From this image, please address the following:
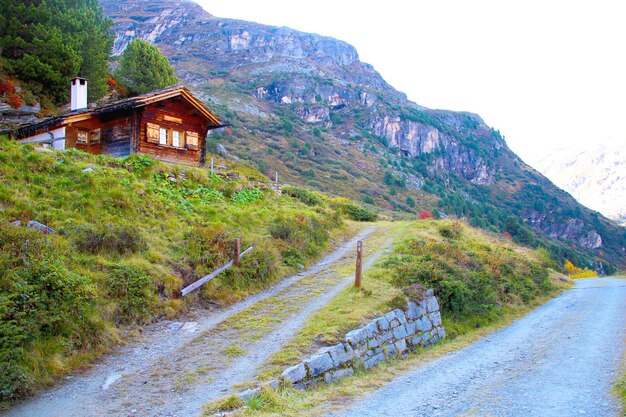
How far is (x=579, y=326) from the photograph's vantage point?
13.6m

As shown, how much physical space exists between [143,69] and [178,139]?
56.4 feet

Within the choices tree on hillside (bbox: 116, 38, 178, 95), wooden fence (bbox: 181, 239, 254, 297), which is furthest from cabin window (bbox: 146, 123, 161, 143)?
tree on hillside (bbox: 116, 38, 178, 95)

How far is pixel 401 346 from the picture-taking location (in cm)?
1072

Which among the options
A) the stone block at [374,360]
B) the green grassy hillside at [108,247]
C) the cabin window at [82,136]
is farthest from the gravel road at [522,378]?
the cabin window at [82,136]

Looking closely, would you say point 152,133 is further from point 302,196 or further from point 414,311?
point 414,311

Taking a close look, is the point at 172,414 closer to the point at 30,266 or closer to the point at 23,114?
the point at 30,266

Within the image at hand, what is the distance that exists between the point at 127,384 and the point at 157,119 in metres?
17.9

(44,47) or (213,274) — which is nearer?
(213,274)

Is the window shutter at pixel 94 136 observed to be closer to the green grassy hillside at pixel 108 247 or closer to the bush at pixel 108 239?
the green grassy hillside at pixel 108 247

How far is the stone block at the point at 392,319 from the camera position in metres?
10.8

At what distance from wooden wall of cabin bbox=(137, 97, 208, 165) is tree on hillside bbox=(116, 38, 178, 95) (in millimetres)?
14026

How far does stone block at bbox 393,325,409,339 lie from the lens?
10.8 metres

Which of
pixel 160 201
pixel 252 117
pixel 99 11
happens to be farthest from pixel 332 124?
pixel 160 201

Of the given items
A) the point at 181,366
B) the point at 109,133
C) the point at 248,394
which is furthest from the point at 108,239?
the point at 109,133
